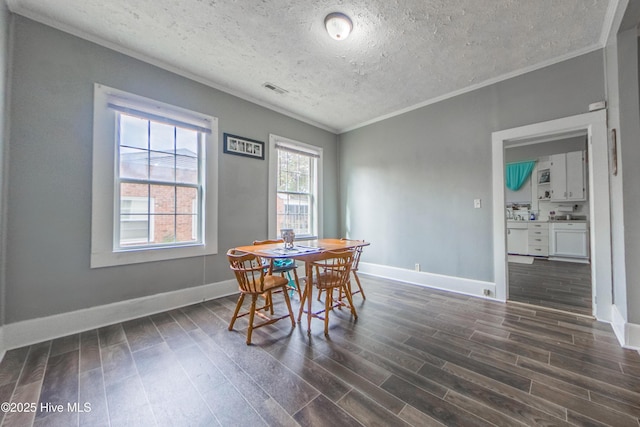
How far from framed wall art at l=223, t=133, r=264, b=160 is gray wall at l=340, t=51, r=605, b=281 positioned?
1.92 m

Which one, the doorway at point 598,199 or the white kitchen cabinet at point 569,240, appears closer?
the doorway at point 598,199

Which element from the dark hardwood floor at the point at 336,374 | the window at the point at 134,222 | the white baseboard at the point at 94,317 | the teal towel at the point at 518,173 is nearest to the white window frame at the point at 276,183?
the white baseboard at the point at 94,317

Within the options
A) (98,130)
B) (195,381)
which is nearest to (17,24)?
(98,130)

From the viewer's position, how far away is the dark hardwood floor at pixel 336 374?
135cm

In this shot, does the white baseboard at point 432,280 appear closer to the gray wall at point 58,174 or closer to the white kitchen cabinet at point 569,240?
the gray wall at point 58,174

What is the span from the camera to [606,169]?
2430mm

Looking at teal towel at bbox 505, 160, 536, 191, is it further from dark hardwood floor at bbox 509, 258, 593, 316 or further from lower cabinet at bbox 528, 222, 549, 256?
dark hardwood floor at bbox 509, 258, 593, 316

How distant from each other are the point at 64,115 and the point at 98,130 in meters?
0.25

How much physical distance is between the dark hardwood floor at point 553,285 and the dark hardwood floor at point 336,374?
1.56 ft

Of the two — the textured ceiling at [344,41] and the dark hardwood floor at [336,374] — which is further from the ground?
the textured ceiling at [344,41]

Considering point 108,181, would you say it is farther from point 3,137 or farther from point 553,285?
point 553,285

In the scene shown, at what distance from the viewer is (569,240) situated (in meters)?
5.38

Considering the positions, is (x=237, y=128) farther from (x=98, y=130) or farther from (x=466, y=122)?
(x=466, y=122)

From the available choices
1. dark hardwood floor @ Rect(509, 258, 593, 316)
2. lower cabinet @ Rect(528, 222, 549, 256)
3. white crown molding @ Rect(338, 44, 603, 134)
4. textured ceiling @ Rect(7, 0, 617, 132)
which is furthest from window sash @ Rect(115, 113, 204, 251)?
lower cabinet @ Rect(528, 222, 549, 256)
